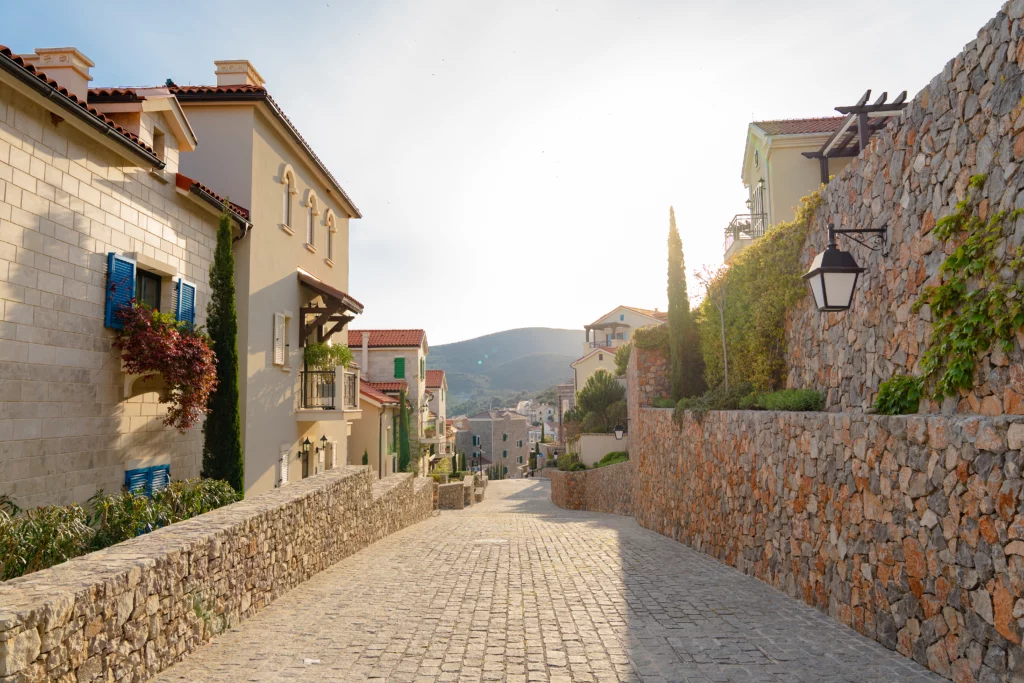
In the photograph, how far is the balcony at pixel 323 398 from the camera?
1711cm

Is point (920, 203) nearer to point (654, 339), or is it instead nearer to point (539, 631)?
point (539, 631)

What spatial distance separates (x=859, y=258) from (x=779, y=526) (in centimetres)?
351

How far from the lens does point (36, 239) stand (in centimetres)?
816

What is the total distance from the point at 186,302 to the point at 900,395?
1069 cm

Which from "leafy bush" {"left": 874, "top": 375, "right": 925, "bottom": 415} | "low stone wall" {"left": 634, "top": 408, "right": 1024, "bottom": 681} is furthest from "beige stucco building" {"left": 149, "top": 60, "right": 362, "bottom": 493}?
"leafy bush" {"left": 874, "top": 375, "right": 925, "bottom": 415}

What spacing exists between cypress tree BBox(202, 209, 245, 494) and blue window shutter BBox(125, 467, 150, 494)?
43.0 inches

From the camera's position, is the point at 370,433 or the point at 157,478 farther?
the point at 370,433

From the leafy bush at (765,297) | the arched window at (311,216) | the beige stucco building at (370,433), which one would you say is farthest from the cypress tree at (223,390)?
the beige stucco building at (370,433)

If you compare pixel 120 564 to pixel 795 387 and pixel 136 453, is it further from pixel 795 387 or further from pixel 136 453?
pixel 795 387

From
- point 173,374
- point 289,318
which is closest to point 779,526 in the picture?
point 173,374

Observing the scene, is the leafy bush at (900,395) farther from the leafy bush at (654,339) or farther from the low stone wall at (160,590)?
the leafy bush at (654,339)

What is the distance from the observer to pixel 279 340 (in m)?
15.7

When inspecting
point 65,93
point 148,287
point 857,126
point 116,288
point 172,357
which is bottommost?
point 172,357

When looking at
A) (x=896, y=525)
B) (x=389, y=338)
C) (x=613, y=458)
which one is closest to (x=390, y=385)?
(x=389, y=338)
